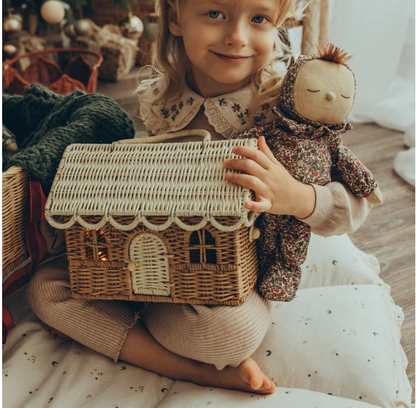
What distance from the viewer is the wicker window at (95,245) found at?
0.82 m

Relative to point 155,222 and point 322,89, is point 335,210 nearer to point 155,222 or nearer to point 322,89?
point 322,89

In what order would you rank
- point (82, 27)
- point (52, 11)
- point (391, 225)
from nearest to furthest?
point (391, 225)
point (52, 11)
point (82, 27)

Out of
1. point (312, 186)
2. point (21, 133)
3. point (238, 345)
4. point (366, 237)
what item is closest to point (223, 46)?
point (312, 186)

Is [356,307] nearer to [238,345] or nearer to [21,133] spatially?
[238,345]

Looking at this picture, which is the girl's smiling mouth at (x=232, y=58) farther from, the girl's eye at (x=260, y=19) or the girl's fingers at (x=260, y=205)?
the girl's fingers at (x=260, y=205)

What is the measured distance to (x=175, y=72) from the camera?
1.02m

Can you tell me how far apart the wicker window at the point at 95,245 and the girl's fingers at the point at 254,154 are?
29 cm

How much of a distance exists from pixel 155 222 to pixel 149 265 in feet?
0.35

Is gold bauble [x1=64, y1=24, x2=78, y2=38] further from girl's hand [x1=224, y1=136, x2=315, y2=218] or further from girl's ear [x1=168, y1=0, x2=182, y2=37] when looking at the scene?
girl's hand [x1=224, y1=136, x2=315, y2=218]

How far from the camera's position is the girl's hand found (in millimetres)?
719

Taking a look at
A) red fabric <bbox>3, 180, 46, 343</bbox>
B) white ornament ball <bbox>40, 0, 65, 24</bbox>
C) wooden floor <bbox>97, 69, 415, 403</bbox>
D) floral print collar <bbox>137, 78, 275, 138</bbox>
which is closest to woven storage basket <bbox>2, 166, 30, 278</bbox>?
red fabric <bbox>3, 180, 46, 343</bbox>

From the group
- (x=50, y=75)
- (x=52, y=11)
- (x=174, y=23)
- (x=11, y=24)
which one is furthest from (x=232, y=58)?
(x=11, y=24)

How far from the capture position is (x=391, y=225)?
4.87ft

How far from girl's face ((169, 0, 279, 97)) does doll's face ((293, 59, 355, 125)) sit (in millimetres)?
124
